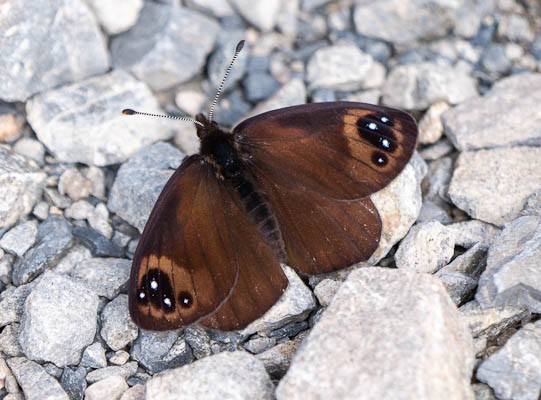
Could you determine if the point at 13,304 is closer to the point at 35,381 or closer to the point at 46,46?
the point at 35,381

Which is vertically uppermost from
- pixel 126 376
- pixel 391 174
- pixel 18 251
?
pixel 391 174

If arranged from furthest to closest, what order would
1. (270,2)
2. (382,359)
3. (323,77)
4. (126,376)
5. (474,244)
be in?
(270,2) < (323,77) < (474,244) < (126,376) < (382,359)

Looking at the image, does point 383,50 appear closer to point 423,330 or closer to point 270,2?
point 270,2

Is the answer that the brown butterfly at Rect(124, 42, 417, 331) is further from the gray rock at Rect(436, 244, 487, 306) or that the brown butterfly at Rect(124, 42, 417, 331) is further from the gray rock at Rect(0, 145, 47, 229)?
the gray rock at Rect(0, 145, 47, 229)

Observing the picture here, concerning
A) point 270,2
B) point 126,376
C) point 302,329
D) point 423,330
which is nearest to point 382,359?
point 423,330

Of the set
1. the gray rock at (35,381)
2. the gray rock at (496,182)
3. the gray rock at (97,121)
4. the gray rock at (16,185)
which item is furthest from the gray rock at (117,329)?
the gray rock at (496,182)

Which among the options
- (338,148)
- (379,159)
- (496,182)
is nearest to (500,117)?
(496,182)
